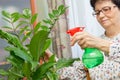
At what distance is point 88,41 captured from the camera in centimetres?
105

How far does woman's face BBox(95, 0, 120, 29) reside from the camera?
55.1 inches

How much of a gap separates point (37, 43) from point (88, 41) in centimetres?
23

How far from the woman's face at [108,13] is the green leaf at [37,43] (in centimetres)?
54

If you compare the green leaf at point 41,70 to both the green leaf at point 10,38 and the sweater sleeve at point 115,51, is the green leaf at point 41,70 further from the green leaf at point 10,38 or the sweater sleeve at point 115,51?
the sweater sleeve at point 115,51

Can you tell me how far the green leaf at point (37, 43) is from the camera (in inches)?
36.9

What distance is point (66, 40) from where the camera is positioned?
1.94 metres

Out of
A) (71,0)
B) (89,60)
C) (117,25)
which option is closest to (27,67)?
(89,60)

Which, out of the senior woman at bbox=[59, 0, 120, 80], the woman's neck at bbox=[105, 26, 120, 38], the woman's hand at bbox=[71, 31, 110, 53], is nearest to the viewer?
the woman's hand at bbox=[71, 31, 110, 53]

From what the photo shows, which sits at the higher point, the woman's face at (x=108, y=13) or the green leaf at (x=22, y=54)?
the woman's face at (x=108, y=13)

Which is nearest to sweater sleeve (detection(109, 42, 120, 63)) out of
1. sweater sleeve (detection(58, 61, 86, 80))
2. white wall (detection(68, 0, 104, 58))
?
sweater sleeve (detection(58, 61, 86, 80))

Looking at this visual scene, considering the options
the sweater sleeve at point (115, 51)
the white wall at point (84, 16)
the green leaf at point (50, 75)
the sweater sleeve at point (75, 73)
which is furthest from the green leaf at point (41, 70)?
the white wall at point (84, 16)

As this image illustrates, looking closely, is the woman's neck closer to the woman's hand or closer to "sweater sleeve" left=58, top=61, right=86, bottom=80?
"sweater sleeve" left=58, top=61, right=86, bottom=80

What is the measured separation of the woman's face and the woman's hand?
35cm

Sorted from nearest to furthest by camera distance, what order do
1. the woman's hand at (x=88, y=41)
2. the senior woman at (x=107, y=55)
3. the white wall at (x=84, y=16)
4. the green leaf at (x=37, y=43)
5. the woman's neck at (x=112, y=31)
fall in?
1. the green leaf at (x=37, y=43)
2. the woman's hand at (x=88, y=41)
3. the senior woman at (x=107, y=55)
4. the woman's neck at (x=112, y=31)
5. the white wall at (x=84, y=16)
